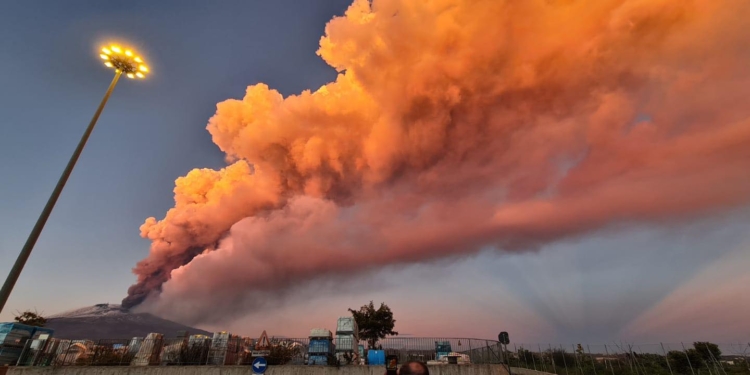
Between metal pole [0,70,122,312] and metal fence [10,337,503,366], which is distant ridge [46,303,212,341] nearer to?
metal fence [10,337,503,366]

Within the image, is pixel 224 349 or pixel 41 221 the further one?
pixel 224 349

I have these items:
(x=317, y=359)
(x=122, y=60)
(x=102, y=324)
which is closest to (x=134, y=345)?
(x=317, y=359)

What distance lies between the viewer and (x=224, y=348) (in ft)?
72.7

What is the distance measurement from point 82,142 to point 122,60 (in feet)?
12.8

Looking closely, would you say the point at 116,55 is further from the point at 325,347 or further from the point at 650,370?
the point at 650,370

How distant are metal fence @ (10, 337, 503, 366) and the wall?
2.48 feet

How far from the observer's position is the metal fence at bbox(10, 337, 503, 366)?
20641mm

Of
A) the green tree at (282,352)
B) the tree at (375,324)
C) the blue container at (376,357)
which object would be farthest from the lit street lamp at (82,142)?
the tree at (375,324)

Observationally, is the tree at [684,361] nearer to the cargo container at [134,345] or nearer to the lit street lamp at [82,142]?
the cargo container at [134,345]

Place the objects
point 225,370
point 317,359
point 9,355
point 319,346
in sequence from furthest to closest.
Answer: point 319,346
point 317,359
point 9,355
point 225,370

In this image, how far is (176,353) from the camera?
21.8 metres

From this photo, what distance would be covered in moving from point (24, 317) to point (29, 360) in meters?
30.5

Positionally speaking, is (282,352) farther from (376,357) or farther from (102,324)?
(102,324)

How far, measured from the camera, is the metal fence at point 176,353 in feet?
67.7
